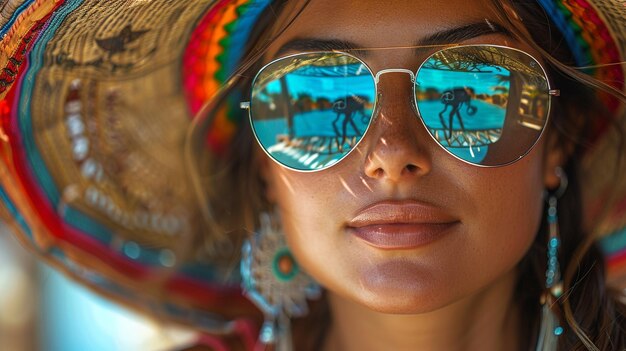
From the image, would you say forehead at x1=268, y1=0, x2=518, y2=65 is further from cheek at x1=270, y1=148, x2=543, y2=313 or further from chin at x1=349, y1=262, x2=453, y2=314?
chin at x1=349, y1=262, x2=453, y2=314

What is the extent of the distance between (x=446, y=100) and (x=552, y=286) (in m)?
0.63

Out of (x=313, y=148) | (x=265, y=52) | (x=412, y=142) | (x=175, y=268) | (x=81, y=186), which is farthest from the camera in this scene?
(x=175, y=268)

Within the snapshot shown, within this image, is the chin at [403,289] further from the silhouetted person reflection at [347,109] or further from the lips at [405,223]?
the silhouetted person reflection at [347,109]

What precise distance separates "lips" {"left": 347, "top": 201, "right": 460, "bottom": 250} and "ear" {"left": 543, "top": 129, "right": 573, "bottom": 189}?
13.0 inches

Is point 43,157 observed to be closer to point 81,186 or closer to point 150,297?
point 81,186

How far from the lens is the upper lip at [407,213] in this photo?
5.23 ft

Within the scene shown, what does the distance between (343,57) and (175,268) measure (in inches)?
40.4

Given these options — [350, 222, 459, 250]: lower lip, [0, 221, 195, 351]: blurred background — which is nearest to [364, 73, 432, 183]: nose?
[350, 222, 459, 250]: lower lip

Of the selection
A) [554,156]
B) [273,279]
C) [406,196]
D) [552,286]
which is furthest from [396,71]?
[273,279]

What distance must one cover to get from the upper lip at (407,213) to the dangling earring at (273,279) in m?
0.58

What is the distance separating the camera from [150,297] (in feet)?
7.57

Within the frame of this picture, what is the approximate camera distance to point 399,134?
156 cm

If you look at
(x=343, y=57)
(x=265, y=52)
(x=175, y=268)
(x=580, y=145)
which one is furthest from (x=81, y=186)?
(x=580, y=145)

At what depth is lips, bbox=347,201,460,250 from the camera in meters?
1.60
